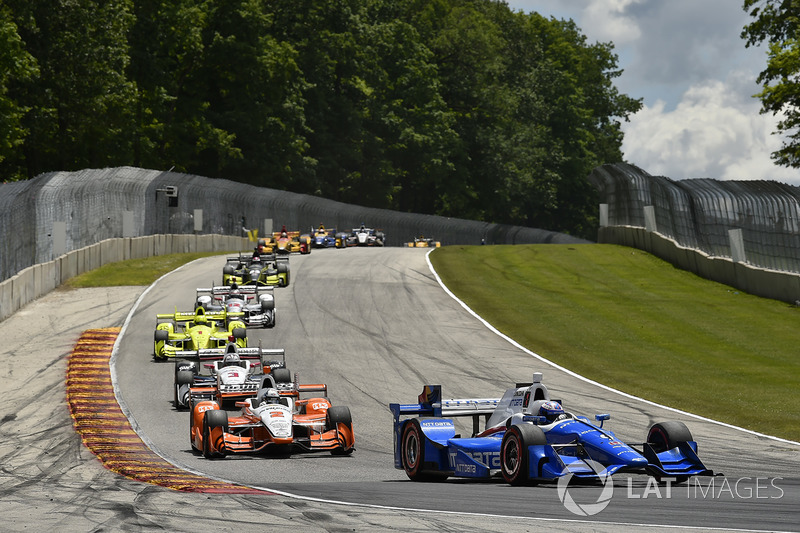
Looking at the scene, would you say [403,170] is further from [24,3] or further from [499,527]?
[499,527]

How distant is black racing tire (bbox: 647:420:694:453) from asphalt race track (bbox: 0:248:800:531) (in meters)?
0.43

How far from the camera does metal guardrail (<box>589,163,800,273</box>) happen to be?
32375 millimetres

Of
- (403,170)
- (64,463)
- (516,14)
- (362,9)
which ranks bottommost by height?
(64,463)

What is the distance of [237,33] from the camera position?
7131cm

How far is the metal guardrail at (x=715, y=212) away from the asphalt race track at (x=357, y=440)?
10.2 metres

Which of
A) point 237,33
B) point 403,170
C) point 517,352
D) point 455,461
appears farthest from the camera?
point 403,170

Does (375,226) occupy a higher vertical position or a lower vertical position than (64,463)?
higher

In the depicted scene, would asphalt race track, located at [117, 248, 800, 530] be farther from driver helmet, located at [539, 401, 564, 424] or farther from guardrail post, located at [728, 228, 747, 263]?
guardrail post, located at [728, 228, 747, 263]

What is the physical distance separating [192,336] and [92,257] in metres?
Answer: 16.1

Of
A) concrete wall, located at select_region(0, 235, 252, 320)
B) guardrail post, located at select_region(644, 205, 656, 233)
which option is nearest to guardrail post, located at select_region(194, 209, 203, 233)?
concrete wall, located at select_region(0, 235, 252, 320)

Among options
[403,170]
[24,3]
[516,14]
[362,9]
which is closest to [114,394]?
[24,3]

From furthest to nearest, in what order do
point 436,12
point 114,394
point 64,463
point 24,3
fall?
point 436,12, point 24,3, point 114,394, point 64,463

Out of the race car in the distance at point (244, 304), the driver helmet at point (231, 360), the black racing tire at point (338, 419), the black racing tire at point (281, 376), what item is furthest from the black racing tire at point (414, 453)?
the race car in the distance at point (244, 304)

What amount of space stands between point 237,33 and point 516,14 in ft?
188
